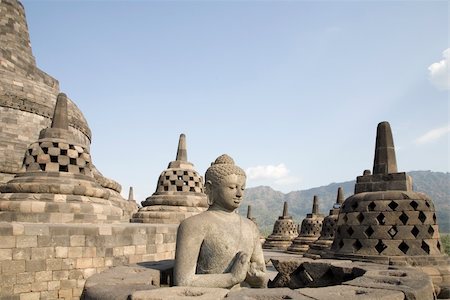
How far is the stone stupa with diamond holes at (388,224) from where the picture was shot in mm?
6418

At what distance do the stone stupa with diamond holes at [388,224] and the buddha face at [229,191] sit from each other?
414cm

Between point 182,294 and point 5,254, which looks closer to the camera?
point 182,294

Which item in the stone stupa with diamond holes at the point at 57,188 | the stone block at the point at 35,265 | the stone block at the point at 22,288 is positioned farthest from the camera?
the stone stupa with diamond holes at the point at 57,188

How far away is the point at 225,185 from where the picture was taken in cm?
354

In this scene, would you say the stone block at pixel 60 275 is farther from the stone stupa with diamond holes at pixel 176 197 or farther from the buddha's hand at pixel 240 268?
the stone stupa with diamond holes at pixel 176 197

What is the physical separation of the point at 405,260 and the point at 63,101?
8.82 m

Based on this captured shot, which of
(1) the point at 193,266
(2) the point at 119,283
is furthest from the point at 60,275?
(1) the point at 193,266

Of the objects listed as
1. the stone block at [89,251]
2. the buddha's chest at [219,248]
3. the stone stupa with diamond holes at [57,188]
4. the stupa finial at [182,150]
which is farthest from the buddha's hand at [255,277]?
Result: the stupa finial at [182,150]

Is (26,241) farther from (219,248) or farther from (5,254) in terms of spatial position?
(219,248)

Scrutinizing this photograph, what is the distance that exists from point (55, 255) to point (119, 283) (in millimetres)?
3097

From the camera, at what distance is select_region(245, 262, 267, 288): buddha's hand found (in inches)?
135

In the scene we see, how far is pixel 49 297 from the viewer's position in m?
5.57

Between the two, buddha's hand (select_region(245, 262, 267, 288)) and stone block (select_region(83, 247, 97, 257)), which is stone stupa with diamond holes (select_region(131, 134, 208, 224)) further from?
buddha's hand (select_region(245, 262, 267, 288))

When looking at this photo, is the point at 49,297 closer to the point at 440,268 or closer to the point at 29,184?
the point at 29,184
